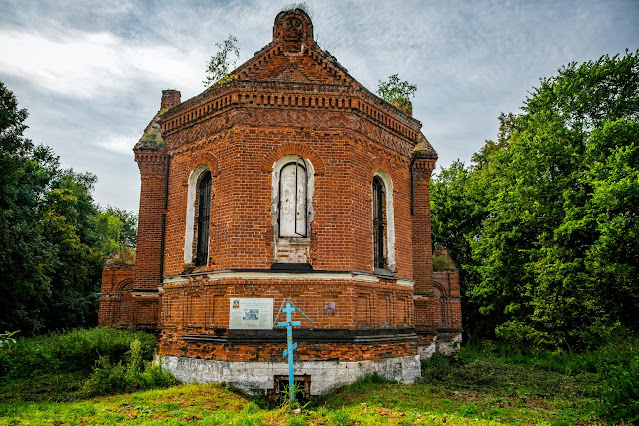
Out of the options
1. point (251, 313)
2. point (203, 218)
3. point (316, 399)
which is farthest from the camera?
point (203, 218)

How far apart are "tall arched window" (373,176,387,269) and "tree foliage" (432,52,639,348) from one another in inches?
300

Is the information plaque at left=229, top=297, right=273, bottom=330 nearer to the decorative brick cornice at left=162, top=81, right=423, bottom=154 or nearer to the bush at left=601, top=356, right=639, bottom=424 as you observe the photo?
the decorative brick cornice at left=162, top=81, right=423, bottom=154

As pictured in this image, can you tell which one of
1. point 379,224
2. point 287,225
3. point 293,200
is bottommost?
point 287,225

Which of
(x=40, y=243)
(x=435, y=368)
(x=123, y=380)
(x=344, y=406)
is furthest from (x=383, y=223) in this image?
(x=40, y=243)

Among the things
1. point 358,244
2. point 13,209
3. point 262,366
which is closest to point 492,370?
point 358,244

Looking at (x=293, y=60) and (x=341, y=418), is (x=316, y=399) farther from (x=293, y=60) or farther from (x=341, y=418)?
(x=293, y=60)

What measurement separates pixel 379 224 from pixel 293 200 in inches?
98.2

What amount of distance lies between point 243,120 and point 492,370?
969cm

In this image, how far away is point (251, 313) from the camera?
9.77 m

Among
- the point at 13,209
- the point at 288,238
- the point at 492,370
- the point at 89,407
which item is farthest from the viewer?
the point at 13,209

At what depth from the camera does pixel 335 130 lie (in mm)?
10719

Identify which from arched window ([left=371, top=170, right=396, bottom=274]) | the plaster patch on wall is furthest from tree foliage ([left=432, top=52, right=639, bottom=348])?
the plaster patch on wall

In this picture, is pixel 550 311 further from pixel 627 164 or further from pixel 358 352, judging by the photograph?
pixel 358 352

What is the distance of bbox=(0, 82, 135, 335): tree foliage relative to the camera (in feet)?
70.6
